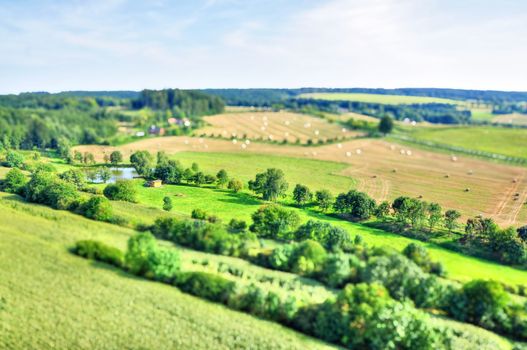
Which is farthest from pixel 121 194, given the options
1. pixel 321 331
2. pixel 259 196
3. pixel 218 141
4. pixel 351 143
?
pixel 351 143

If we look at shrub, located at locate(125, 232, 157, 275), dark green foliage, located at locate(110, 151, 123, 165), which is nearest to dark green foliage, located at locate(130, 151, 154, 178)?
dark green foliage, located at locate(110, 151, 123, 165)

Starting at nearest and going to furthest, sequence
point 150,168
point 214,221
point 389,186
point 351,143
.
→ 1. point 214,221
2. point 389,186
3. point 150,168
4. point 351,143

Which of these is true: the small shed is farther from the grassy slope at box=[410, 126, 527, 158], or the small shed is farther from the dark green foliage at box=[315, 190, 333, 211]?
the grassy slope at box=[410, 126, 527, 158]

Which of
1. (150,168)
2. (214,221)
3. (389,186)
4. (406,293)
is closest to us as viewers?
(406,293)

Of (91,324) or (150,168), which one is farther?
(150,168)

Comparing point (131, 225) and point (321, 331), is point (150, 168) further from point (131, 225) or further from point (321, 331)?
point (321, 331)

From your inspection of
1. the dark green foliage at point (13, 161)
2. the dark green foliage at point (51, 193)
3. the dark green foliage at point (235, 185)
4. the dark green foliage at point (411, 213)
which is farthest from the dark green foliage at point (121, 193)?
the dark green foliage at point (411, 213)
